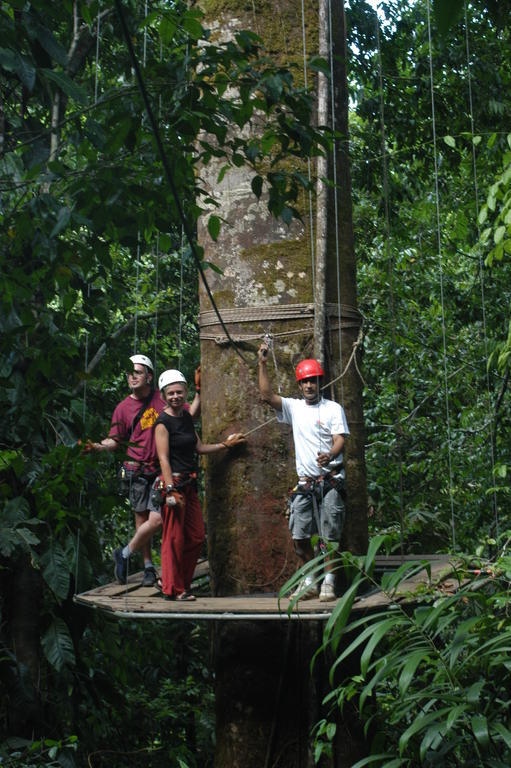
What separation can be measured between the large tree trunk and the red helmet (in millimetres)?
112

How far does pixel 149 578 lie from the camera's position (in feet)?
15.9

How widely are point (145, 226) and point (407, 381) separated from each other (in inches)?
218

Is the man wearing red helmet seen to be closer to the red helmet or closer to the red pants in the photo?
the red helmet

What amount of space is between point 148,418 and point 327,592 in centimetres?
157

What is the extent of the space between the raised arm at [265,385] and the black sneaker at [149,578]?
118 cm

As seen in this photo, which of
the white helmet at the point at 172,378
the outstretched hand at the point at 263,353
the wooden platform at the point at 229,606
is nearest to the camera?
the wooden platform at the point at 229,606

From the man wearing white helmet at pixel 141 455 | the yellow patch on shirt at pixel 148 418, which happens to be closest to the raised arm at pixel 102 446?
the man wearing white helmet at pixel 141 455

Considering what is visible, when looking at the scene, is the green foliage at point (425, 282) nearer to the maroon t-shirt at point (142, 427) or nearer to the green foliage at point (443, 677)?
the maroon t-shirt at point (142, 427)

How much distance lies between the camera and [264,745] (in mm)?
4148

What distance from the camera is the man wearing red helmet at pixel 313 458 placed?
417 cm

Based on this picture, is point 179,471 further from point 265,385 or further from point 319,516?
point 319,516

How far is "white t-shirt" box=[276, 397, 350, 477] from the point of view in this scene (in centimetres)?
422

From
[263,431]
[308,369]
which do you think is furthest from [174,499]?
[308,369]

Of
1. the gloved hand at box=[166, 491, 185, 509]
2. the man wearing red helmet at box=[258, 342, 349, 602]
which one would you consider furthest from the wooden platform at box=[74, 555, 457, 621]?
the gloved hand at box=[166, 491, 185, 509]
